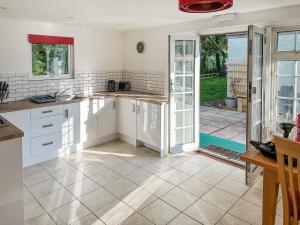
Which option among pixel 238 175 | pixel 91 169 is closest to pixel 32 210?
pixel 91 169

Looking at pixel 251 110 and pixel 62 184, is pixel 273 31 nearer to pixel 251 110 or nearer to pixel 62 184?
pixel 251 110

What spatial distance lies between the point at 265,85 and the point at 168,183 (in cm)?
180

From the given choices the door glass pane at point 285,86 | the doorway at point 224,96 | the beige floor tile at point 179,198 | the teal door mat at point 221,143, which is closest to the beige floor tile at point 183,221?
the beige floor tile at point 179,198

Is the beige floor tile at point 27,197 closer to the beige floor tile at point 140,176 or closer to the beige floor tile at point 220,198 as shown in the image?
the beige floor tile at point 140,176

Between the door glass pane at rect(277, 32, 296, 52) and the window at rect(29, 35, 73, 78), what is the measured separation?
10.6ft

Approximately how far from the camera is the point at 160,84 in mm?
4527

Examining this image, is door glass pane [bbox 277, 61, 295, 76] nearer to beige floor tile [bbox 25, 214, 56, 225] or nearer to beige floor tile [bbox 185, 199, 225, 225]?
beige floor tile [bbox 185, 199, 225, 225]

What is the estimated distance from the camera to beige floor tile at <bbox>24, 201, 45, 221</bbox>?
2510 millimetres

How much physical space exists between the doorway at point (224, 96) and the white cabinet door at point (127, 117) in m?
1.30

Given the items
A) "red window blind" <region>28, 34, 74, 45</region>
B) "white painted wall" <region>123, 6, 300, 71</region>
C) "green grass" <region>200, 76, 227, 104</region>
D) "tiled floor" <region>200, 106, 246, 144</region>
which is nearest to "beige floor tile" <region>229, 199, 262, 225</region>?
"white painted wall" <region>123, 6, 300, 71</region>

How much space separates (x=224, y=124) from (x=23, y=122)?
4.56 meters

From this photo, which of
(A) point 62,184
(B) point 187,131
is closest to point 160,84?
(B) point 187,131

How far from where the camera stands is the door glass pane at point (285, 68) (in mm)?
3238

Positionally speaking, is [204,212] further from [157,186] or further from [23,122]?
[23,122]
